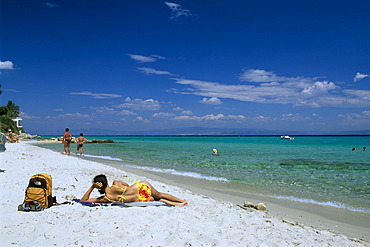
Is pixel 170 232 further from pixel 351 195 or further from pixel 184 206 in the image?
pixel 351 195

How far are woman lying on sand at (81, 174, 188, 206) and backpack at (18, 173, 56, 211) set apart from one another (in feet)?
2.46

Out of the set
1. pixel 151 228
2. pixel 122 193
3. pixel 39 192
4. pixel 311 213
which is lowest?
pixel 311 213

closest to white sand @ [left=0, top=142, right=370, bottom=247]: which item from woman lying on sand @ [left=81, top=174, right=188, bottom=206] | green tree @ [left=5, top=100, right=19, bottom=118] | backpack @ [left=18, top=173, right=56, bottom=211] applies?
backpack @ [left=18, top=173, right=56, bottom=211]

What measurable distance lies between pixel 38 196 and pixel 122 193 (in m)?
1.74

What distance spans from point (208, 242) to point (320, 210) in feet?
15.5

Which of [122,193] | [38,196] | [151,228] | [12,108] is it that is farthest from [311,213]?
[12,108]

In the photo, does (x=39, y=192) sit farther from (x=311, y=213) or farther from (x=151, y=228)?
(x=311, y=213)

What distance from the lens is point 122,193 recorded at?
6.34 m

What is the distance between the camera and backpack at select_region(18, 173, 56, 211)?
5629mm

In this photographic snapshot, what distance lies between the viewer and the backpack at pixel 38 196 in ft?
18.5

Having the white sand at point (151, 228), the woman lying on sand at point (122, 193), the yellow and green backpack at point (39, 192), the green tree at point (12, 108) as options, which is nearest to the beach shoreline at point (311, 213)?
the white sand at point (151, 228)

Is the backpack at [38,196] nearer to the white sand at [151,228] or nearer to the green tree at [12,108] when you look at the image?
the white sand at [151,228]

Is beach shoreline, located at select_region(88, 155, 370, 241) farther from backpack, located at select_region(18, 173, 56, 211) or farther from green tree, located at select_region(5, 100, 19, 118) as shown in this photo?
green tree, located at select_region(5, 100, 19, 118)

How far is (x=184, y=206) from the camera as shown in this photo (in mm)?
6590
